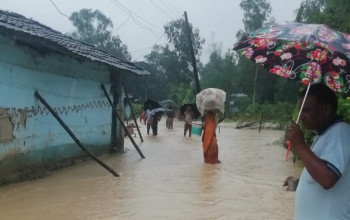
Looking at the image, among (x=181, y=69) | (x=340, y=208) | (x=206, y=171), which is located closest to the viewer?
(x=340, y=208)

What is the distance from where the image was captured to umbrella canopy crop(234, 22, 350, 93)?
Answer: 2836 mm

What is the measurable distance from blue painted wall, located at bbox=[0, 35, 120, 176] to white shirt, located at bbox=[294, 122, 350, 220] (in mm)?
6743

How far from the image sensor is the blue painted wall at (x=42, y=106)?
320 inches

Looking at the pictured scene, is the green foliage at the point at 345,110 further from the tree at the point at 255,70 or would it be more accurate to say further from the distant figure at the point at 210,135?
the tree at the point at 255,70

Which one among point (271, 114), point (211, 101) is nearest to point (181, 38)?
point (271, 114)

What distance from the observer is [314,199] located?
239 centimetres

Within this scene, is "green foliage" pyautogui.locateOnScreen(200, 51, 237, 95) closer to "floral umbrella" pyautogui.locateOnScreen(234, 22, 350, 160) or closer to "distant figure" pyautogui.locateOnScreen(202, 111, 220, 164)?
"distant figure" pyautogui.locateOnScreen(202, 111, 220, 164)

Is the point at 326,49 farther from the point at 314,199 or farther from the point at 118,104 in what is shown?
the point at 118,104

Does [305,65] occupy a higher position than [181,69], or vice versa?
[181,69]

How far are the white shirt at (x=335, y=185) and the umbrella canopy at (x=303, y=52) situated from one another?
0.67m

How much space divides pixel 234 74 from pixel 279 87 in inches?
285

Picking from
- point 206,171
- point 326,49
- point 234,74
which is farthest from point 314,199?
point 234,74

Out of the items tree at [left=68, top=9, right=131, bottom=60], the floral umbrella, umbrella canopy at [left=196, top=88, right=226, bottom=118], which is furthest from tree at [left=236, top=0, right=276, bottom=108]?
the floral umbrella

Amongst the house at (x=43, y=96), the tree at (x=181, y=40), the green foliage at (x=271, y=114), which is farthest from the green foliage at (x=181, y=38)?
the house at (x=43, y=96)
